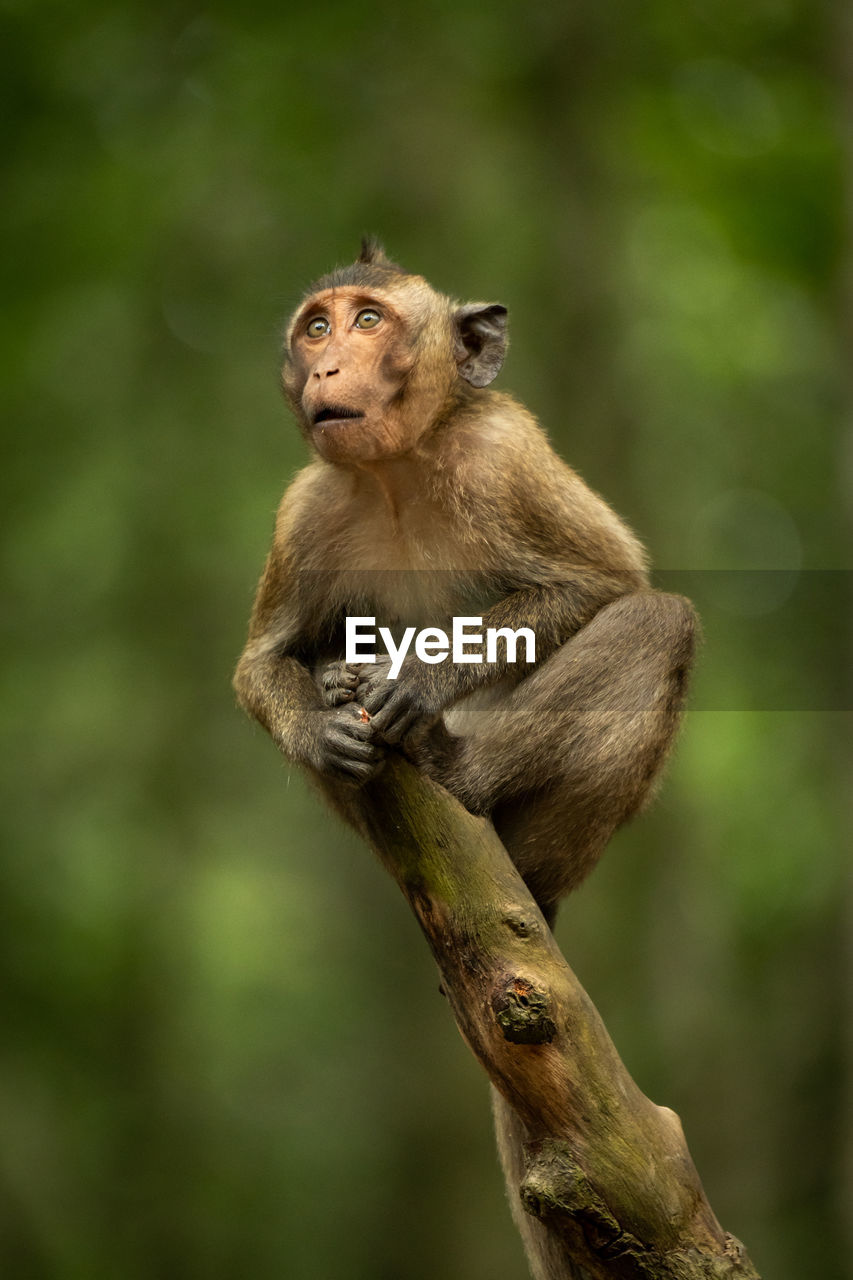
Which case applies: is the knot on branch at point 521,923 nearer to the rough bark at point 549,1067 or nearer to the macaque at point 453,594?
the rough bark at point 549,1067

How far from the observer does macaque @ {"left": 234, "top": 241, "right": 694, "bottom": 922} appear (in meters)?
4.91

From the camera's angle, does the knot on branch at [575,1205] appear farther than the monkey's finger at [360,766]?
No

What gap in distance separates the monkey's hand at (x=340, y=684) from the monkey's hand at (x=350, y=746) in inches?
3.7

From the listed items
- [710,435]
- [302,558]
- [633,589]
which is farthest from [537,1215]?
[710,435]

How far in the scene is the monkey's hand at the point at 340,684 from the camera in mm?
4660

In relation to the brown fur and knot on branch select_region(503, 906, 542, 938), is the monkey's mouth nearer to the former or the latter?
the brown fur

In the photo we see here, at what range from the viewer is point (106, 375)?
1142cm

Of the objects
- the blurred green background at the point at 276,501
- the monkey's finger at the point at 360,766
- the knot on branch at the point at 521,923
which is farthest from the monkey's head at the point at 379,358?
the blurred green background at the point at 276,501

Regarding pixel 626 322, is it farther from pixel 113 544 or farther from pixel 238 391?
pixel 113 544

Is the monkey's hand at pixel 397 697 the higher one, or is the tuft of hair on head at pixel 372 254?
the tuft of hair on head at pixel 372 254

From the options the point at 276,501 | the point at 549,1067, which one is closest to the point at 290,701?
the point at 549,1067

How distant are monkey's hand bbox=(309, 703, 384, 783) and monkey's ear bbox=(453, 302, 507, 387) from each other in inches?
62.8

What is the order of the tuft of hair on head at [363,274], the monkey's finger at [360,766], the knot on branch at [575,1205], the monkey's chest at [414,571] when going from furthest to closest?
1. the monkey's chest at [414,571]
2. the tuft of hair on head at [363,274]
3. the monkey's finger at [360,766]
4. the knot on branch at [575,1205]

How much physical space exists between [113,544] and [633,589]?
7.22 meters
